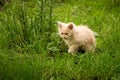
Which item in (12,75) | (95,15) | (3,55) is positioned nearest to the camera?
(12,75)

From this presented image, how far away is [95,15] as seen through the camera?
8.81 meters

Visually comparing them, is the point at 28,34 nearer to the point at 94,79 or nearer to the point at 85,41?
the point at 85,41

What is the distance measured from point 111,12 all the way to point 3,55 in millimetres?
3893

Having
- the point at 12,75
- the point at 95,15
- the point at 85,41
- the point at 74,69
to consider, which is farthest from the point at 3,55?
the point at 95,15

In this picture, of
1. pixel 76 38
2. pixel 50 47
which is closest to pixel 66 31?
pixel 76 38

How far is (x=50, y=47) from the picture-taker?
22.7 feet

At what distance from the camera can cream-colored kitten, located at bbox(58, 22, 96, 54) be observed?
22.0 ft

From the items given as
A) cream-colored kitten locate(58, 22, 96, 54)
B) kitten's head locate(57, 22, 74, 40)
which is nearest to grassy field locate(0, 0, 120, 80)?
cream-colored kitten locate(58, 22, 96, 54)

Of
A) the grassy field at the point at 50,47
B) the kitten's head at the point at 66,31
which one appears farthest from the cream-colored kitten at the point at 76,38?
the grassy field at the point at 50,47

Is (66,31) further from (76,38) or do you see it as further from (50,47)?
(50,47)

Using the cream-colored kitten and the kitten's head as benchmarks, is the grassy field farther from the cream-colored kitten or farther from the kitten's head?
the kitten's head

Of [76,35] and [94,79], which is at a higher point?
[76,35]

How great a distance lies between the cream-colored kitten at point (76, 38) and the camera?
6703mm

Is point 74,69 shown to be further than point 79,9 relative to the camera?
No
